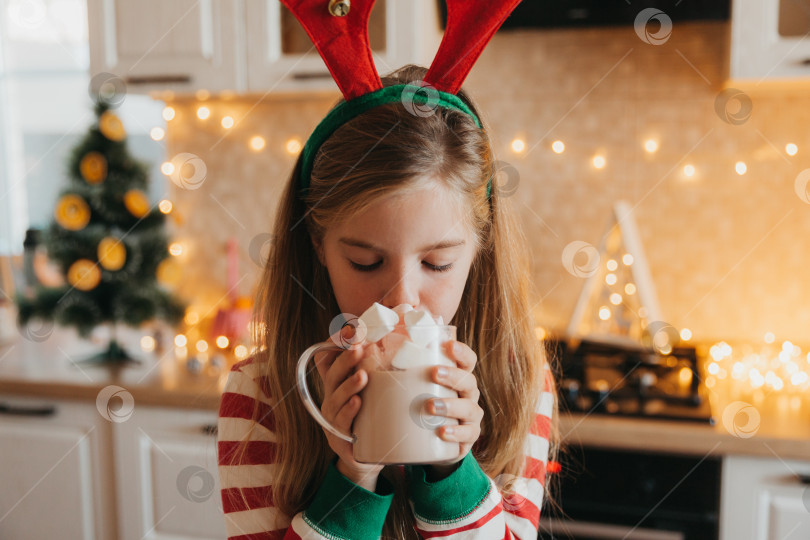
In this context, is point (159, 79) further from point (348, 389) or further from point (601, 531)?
point (601, 531)

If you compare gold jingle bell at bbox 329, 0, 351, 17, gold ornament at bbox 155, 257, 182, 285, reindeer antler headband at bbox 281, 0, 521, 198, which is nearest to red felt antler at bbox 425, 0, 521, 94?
reindeer antler headband at bbox 281, 0, 521, 198

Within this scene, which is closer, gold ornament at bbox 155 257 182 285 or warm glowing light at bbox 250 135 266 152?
gold ornament at bbox 155 257 182 285

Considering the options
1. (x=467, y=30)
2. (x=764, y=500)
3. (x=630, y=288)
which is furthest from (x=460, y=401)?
(x=630, y=288)

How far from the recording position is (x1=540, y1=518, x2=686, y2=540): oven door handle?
1.20 m

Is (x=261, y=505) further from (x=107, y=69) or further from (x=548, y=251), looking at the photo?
(x=107, y=69)

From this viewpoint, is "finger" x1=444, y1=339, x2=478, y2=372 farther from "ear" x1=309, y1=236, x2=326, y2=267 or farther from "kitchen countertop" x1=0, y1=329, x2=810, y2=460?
"kitchen countertop" x1=0, y1=329, x2=810, y2=460

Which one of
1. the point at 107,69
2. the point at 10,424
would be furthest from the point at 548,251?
the point at 10,424

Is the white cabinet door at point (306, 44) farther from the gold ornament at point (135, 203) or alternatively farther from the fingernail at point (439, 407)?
the fingernail at point (439, 407)

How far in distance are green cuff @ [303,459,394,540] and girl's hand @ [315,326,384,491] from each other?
13mm

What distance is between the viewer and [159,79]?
1.59m

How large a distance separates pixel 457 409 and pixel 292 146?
1.40m

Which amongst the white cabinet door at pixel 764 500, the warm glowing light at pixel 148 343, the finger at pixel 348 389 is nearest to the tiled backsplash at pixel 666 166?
the white cabinet door at pixel 764 500

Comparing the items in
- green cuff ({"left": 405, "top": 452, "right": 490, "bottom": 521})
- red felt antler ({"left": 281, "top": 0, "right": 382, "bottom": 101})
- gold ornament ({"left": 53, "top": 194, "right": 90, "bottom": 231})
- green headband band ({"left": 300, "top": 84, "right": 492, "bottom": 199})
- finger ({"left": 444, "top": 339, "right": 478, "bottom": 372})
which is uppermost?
gold ornament ({"left": 53, "top": 194, "right": 90, "bottom": 231})

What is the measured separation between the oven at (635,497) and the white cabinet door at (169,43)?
1.23 metres
